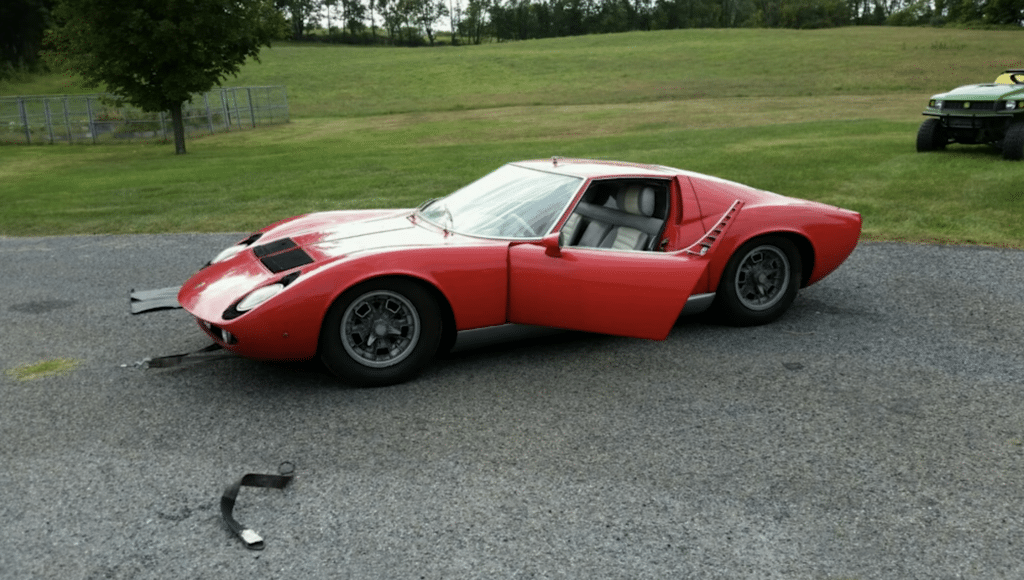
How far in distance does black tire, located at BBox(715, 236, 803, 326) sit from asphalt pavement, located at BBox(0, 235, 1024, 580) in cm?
16

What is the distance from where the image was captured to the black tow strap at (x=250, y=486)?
3.26 meters

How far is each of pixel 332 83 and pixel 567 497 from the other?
A: 51.1m

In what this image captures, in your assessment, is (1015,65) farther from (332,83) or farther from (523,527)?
(523,527)

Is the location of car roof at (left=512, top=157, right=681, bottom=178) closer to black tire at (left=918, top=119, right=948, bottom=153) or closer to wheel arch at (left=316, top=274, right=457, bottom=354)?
wheel arch at (left=316, top=274, right=457, bottom=354)

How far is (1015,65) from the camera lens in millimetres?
42562

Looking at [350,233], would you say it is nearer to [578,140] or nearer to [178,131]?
[578,140]

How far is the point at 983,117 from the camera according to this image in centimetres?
1442

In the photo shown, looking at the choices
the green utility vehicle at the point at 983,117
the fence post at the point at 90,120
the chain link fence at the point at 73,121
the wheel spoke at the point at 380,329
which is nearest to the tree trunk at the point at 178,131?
the chain link fence at the point at 73,121

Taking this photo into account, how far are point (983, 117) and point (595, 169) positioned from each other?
1165cm

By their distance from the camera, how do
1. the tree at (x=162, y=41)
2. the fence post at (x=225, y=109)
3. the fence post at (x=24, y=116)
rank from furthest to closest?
1. the fence post at (x=225, y=109)
2. the fence post at (x=24, y=116)
3. the tree at (x=162, y=41)

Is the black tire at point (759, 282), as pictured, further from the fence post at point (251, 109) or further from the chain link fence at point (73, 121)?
the fence post at point (251, 109)

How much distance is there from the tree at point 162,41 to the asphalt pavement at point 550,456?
1835cm

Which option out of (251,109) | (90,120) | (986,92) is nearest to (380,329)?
(986,92)

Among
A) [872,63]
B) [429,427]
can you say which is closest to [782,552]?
[429,427]
